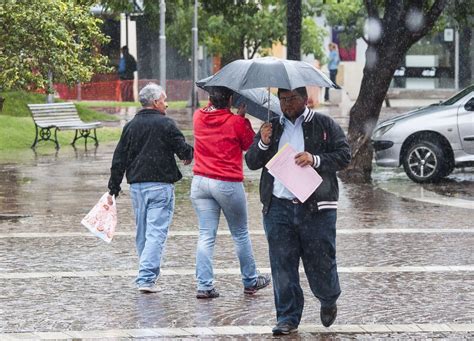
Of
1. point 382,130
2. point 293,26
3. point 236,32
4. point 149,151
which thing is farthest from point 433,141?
point 236,32

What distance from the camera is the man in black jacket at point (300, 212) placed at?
8719 millimetres

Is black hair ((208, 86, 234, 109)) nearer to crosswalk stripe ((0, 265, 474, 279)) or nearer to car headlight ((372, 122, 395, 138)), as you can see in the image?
crosswalk stripe ((0, 265, 474, 279))

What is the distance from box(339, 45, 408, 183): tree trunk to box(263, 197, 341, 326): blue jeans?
34.5 feet

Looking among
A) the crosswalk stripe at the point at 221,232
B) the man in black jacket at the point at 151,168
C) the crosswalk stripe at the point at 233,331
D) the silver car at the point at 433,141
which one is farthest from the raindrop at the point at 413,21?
the crosswalk stripe at the point at 233,331

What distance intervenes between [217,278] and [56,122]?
1476 centimetres

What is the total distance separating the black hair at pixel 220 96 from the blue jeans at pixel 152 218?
877 mm

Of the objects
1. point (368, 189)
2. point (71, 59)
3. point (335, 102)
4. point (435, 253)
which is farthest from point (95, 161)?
point (335, 102)

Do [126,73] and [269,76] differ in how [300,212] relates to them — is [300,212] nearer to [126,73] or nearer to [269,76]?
[269,76]

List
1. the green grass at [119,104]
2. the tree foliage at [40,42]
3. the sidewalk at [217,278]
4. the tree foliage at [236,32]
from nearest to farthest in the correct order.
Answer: the sidewalk at [217,278] → the tree foliage at [40,42] → the green grass at [119,104] → the tree foliage at [236,32]

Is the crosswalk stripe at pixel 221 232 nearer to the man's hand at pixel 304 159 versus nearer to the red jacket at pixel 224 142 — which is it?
the red jacket at pixel 224 142

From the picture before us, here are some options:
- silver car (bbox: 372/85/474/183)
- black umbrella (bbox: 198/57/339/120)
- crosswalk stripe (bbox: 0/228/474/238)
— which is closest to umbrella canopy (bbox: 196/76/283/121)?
black umbrella (bbox: 198/57/339/120)

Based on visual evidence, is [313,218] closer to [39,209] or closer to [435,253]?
[435,253]

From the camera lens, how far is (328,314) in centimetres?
882

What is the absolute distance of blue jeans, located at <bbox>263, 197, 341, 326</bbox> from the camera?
872 cm
